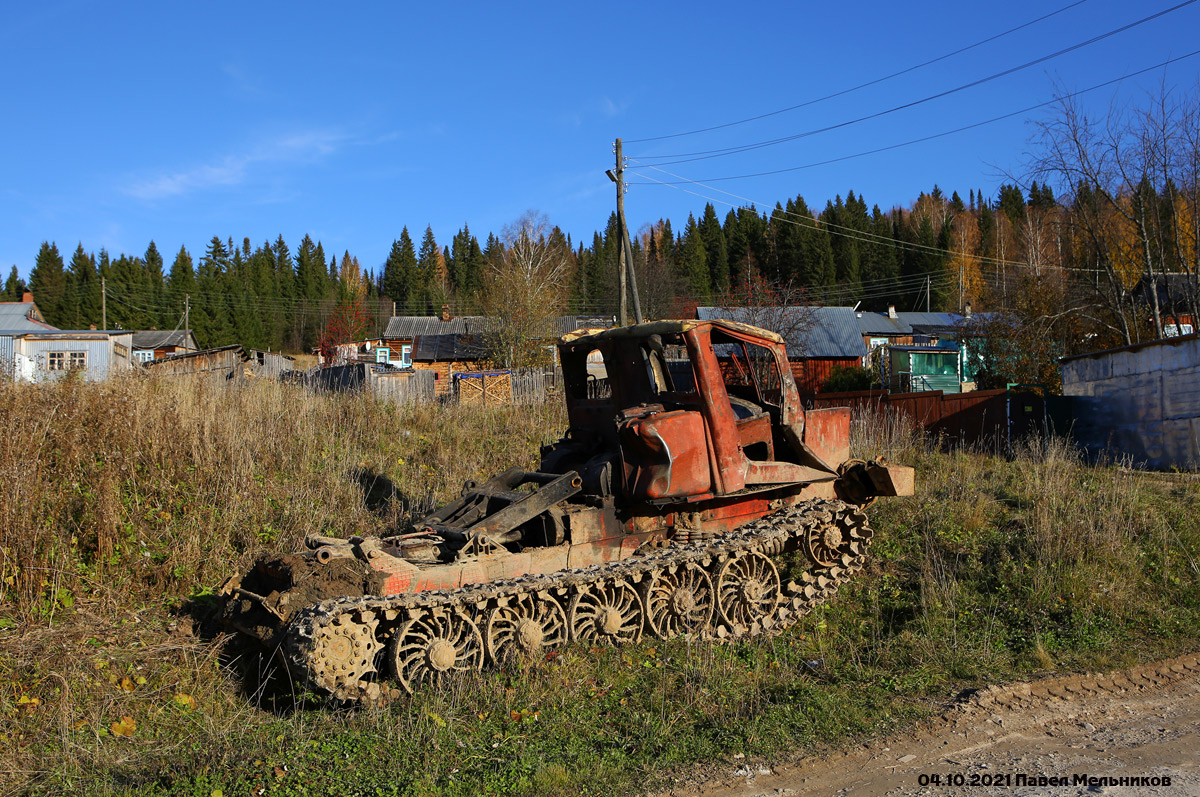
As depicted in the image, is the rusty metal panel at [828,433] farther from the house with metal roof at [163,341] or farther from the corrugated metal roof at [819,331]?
the house with metal roof at [163,341]

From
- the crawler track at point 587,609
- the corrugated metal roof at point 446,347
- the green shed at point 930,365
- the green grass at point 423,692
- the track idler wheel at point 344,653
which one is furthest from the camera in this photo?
the corrugated metal roof at point 446,347

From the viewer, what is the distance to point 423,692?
485 centimetres

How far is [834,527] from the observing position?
7.29 meters

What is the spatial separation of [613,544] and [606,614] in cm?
59

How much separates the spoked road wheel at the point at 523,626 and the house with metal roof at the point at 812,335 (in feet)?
77.5

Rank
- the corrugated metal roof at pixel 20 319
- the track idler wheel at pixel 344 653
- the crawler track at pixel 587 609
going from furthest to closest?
the corrugated metal roof at pixel 20 319, the crawler track at pixel 587 609, the track idler wheel at pixel 344 653

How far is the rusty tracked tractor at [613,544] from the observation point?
4.94 meters

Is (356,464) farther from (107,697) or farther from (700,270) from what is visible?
(700,270)

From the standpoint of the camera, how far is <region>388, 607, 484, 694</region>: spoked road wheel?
16.0ft

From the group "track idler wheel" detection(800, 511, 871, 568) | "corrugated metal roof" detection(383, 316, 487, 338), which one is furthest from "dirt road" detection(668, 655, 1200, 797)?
"corrugated metal roof" detection(383, 316, 487, 338)

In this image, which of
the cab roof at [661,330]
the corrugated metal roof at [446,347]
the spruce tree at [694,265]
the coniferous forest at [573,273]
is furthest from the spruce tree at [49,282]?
the cab roof at [661,330]

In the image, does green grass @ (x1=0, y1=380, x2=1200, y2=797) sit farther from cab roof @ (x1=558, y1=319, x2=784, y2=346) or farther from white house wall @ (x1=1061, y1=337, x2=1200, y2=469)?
white house wall @ (x1=1061, y1=337, x2=1200, y2=469)

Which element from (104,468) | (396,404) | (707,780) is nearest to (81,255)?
(396,404)

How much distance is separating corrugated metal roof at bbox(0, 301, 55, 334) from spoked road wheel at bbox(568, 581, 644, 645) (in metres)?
44.2
